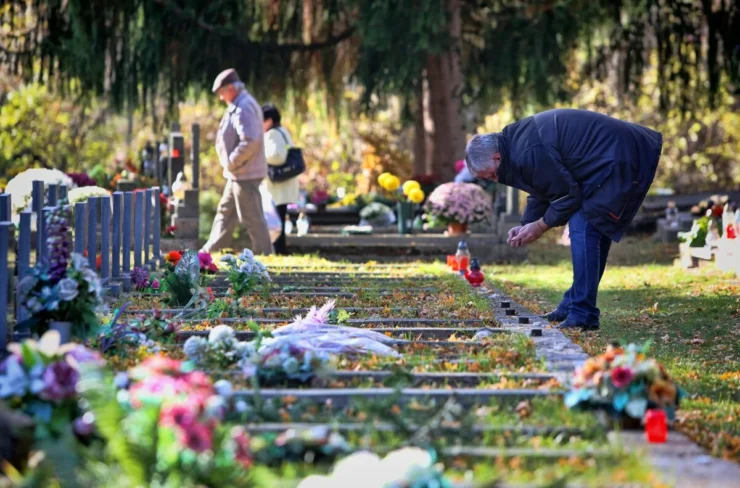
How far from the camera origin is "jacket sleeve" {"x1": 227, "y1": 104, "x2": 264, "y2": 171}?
14.0 m

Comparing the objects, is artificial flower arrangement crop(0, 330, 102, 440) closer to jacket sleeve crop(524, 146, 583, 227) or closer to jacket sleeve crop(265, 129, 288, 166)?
jacket sleeve crop(524, 146, 583, 227)

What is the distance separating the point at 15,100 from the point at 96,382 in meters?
19.8

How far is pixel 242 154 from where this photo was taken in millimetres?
14062

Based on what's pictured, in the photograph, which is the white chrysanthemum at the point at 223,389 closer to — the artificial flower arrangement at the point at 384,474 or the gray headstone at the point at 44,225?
the artificial flower arrangement at the point at 384,474

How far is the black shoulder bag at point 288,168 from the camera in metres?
15.2

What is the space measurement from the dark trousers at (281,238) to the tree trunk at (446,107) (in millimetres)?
4889

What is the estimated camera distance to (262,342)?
6.88 meters

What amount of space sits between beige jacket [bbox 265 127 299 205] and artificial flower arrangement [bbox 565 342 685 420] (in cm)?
984

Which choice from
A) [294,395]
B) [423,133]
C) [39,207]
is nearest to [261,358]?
[294,395]

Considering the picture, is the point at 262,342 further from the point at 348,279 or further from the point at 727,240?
the point at 727,240

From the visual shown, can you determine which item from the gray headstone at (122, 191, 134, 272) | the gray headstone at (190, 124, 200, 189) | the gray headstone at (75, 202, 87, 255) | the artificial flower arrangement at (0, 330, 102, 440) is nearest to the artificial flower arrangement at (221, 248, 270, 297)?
the gray headstone at (75, 202, 87, 255)

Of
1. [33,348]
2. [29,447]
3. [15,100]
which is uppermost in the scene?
[15,100]

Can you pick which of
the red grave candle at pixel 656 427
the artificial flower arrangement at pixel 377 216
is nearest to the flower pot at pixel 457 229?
the artificial flower arrangement at pixel 377 216

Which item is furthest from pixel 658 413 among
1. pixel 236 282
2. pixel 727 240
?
pixel 727 240
